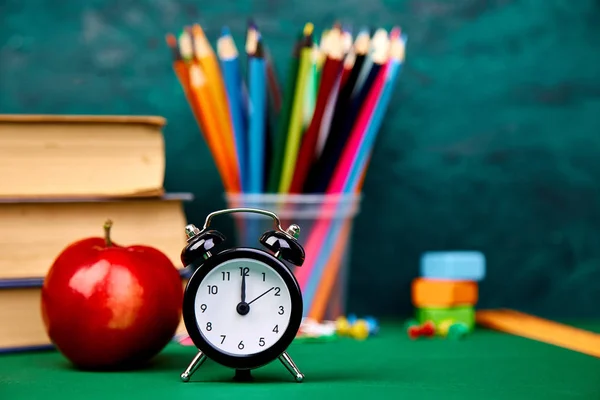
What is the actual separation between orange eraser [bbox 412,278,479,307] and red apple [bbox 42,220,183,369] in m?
0.42

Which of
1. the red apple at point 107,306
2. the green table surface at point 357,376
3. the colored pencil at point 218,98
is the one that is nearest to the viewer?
the green table surface at point 357,376

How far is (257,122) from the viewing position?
1.12 metres

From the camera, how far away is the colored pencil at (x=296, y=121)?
1.09 metres

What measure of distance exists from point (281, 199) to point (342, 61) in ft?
0.66

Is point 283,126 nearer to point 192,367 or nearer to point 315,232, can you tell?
point 315,232

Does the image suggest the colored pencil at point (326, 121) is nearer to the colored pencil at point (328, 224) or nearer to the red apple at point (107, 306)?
the colored pencil at point (328, 224)

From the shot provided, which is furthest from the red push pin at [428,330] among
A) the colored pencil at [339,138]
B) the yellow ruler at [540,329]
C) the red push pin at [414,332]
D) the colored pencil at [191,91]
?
the colored pencil at [191,91]

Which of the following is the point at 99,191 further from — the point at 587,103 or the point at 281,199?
the point at 587,103

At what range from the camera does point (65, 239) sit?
1040 millimetres

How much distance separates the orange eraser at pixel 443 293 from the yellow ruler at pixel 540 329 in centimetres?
6

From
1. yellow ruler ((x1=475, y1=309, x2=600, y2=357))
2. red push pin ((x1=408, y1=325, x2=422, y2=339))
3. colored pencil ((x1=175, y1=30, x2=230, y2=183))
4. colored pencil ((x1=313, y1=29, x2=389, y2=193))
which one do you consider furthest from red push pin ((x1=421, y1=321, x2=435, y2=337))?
colored pencil ((x1=175, y1=30, x2=230, y2=183))

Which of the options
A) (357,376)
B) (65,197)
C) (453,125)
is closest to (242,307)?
(357,376)

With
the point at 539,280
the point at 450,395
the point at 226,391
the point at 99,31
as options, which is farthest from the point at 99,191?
the point at 539,280

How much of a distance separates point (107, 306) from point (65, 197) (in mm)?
230
